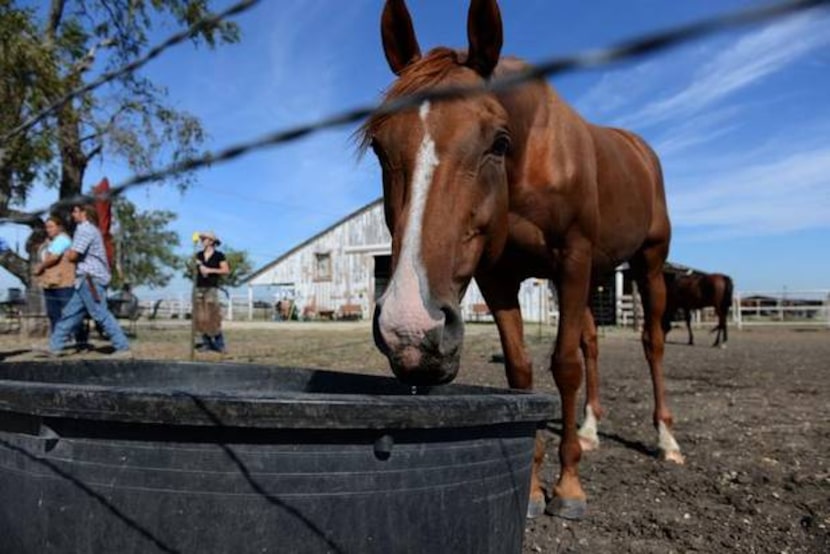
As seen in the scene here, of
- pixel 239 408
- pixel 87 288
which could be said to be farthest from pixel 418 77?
pixel 87 288

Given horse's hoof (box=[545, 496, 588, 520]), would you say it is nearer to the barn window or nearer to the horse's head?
the horse's head

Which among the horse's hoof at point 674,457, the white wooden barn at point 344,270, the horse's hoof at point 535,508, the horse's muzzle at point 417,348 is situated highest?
the white wooden barn at point 344,270

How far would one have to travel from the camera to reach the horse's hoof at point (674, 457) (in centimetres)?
402

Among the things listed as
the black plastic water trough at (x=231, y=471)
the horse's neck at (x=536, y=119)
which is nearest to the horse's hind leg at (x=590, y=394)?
the horse's neck at (x=536, y=119)

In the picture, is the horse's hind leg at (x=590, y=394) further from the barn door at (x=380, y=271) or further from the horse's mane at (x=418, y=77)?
the barn door at (x=380, y=271)

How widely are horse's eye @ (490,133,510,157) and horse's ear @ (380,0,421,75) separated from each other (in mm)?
529

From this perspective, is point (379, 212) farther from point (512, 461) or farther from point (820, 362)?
point (512, 461)

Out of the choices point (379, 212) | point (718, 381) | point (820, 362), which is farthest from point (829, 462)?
point (379, 212)

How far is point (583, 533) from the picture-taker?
287cm

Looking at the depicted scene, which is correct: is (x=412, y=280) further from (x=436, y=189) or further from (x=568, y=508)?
(x=568, y=508)

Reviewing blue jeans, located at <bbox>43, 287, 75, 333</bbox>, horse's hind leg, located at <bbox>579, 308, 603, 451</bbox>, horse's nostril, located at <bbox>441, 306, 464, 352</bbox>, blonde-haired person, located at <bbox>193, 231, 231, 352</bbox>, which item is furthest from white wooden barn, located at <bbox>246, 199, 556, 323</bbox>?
horse's nostril, located at <bbox>441, 306, 464, 352</bbox>

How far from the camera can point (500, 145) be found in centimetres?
257

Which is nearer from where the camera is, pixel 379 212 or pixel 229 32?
pixel 229 32

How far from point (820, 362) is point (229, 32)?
1323 cm
